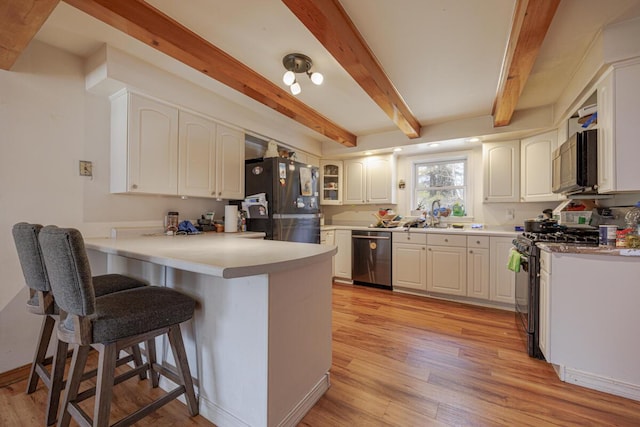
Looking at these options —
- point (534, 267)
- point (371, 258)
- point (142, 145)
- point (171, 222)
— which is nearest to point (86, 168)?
point (142, 145)

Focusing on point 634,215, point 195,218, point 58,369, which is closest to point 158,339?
point 58,369

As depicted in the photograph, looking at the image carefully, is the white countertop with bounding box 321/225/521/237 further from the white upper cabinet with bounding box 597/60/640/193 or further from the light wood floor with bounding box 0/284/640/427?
the white upper cabinet with bounding box 597/60/640/193

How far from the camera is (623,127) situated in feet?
5.59

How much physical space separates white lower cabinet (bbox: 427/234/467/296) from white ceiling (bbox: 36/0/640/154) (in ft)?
5.44

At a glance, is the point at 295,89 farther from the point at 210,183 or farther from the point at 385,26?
the point at 210,183

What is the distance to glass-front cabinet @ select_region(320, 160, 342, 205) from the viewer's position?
455 centimetres

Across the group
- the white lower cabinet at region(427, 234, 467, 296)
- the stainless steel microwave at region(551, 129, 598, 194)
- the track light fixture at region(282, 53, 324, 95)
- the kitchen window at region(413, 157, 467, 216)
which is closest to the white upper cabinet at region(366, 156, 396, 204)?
the kitchen window at region(413, 157, 467, 216)

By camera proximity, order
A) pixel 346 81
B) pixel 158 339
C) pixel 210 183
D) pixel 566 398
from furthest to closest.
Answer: pixel 210 183 → pixel 346 81 → pixel 158 339 → pixel 566 398

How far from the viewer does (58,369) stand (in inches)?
55.8

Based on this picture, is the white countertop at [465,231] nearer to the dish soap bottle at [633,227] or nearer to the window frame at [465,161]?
the window frame at [465,161]

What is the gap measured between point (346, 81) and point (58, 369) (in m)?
2.79

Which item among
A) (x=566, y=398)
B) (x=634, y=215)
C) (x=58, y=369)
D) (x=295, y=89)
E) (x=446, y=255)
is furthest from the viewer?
(x=446, y=255)

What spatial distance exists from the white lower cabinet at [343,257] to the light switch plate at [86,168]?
2968 mm

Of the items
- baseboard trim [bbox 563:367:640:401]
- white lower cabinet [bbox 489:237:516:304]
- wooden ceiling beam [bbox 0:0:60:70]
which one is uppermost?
wooden ceiling beam [bbox 0:0:60:70]
